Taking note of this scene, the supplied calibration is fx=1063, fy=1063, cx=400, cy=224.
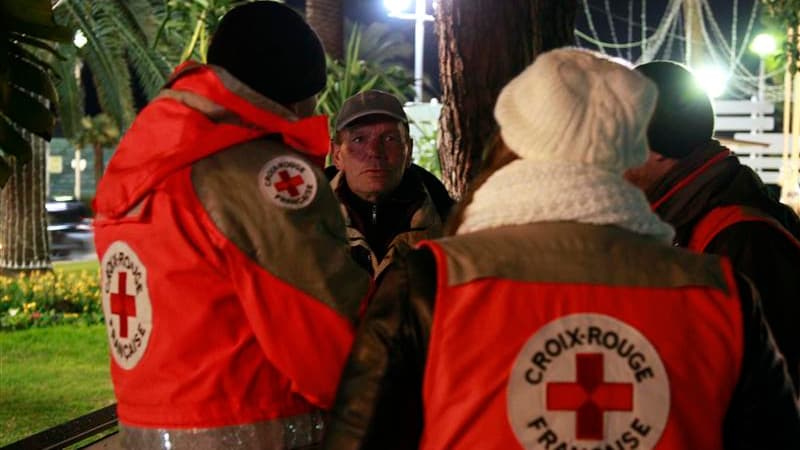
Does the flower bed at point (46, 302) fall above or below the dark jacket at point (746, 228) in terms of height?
below

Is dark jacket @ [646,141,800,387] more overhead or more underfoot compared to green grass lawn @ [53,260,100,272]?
more overhead

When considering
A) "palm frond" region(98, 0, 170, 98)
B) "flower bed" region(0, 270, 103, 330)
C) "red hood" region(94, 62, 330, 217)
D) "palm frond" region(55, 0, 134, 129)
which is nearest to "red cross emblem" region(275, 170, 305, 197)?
"red hood" region(94, 62, 330, 217)

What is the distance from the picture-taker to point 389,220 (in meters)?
3.93

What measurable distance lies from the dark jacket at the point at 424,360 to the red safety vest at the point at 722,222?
0.98 meters

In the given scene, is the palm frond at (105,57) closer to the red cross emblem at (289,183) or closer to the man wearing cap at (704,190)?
the man wearing cap at (704,190)

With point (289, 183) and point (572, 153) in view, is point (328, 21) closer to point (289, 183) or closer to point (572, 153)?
point (289, 183)

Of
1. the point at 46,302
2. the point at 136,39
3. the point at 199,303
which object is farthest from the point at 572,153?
the point at 136,39

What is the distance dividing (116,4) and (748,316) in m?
13.4

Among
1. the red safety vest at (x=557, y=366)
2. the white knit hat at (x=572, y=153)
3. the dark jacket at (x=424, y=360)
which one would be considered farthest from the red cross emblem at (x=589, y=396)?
the white knit hat at (x=572, y=153)

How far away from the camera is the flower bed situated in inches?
498

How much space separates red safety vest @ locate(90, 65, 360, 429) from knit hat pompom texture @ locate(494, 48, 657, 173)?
2.04 ft

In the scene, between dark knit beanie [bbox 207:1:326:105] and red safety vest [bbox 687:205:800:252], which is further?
red safety vest [bbox 687:205:800:252]

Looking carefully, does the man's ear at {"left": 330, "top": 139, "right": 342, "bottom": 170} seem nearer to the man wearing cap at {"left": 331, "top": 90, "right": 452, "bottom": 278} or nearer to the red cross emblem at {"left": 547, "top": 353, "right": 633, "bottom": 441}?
→ the man wearing cap at {"left": 331, "top": 90, "right": 452, "bottom": 278}

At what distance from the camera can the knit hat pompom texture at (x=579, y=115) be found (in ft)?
5.77
